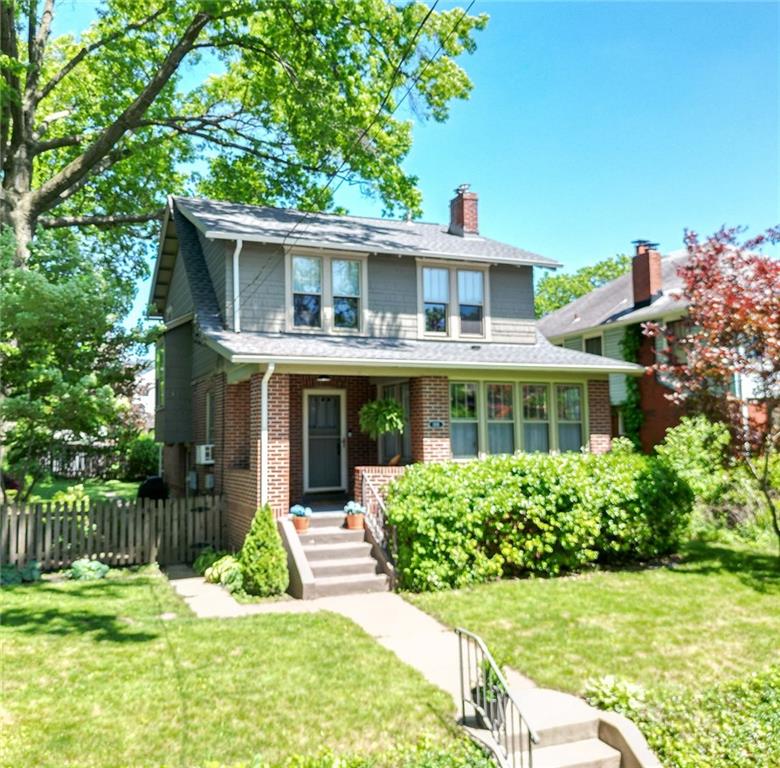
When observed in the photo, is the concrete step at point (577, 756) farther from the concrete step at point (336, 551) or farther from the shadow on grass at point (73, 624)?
the concrete step at point (336, 551)

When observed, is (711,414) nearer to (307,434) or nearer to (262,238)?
(307,434)

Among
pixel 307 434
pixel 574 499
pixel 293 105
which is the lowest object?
pixel 574 499

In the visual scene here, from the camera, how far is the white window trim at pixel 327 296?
13.2m

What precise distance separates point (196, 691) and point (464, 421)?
8.50 meters

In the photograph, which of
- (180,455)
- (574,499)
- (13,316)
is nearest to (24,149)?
(13,316)

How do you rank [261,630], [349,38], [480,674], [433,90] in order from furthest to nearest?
1. [433,90]
2. [349,38]
3. [261,630]
4. [480,674]

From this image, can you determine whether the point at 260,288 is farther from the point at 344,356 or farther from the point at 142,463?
Answer: the point at 142,463

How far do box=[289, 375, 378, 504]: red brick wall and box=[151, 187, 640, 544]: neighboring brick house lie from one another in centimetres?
3

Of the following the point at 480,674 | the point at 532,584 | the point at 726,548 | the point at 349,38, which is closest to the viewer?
the point at 480,674

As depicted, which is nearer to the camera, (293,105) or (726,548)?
(726,548)

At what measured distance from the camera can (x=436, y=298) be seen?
14.7 meters

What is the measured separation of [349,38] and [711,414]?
13105 millimetres

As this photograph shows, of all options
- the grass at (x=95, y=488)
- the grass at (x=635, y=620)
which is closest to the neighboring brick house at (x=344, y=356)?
the grass at (x=635, y=620)

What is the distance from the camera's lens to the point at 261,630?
755 cm
